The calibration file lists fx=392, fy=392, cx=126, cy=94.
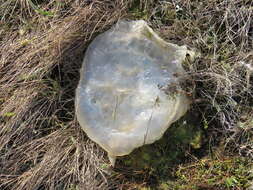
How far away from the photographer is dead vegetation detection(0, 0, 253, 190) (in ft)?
7.19

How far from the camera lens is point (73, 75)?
2.40 metres

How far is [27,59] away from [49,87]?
219mm

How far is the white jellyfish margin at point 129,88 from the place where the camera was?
6.88ft

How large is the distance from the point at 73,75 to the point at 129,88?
0.42 m

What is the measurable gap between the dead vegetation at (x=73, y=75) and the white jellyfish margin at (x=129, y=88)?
110 mm

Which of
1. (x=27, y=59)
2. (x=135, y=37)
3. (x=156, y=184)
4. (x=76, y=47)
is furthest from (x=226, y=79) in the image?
(x=27, y=59)

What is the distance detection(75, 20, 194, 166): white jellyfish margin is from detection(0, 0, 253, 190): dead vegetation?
0.11 m

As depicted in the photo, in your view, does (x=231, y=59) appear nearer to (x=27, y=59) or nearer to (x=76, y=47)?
(x=76, y=47)

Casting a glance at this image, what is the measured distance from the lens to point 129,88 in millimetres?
2170

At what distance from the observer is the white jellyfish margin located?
2098 millimetres

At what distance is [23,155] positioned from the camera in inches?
93.6

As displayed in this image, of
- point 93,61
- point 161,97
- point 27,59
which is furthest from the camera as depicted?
point 27,59

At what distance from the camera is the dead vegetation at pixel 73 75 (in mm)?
2191

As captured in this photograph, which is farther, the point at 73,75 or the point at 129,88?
the point at 73,75
